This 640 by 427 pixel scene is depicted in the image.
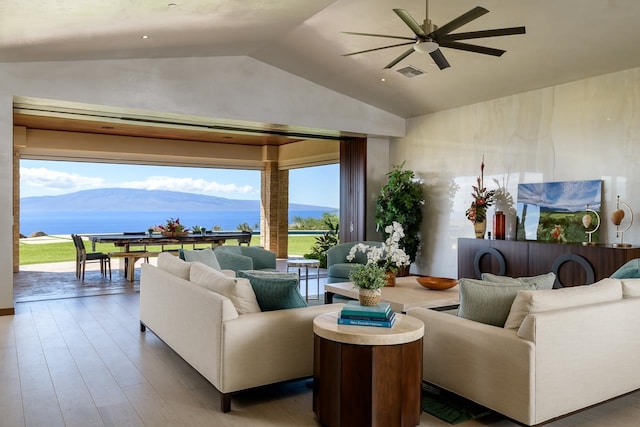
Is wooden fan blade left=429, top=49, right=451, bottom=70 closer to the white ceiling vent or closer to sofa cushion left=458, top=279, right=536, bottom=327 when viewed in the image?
the white ceiling vent

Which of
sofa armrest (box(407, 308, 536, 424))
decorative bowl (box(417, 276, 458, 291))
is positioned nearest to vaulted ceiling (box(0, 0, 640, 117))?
decorative bowl (box(417, 276, 458, 291))

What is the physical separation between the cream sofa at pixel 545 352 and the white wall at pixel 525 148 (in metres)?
3.19

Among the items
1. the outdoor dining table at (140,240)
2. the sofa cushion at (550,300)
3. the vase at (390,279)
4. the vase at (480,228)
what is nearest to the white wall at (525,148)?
the vase at (480,228)

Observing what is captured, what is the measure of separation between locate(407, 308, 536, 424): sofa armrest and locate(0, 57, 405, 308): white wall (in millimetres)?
4871

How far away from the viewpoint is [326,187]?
18.3m

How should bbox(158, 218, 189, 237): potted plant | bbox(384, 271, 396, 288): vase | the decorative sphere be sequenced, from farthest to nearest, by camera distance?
bbox(158, 218, 189, 237): potted plant, the decorative sphere, bbox(384, 271, 396, 288): vase

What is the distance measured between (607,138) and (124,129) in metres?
8.64

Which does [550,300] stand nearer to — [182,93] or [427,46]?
[427,46]

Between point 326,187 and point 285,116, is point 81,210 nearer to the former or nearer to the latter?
point 326,187

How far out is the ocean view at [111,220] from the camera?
19031mm

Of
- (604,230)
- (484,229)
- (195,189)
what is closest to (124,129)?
(484,229)

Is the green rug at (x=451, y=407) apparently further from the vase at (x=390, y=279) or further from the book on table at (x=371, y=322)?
the vase at (x=390, y=279)

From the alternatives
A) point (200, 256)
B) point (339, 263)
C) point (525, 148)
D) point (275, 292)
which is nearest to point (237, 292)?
point (275, 292)

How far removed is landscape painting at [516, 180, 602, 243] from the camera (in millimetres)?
6145
